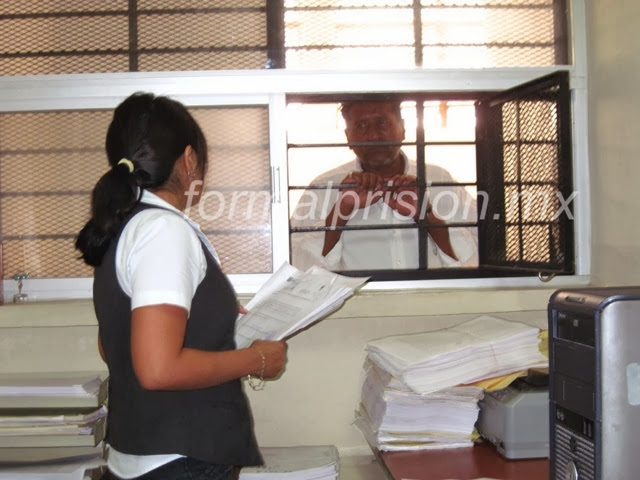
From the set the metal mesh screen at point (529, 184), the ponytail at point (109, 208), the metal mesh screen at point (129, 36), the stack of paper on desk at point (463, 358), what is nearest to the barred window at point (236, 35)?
the metal mesh screen at point (129, 36)

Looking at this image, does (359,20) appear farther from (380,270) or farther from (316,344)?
(316,344)

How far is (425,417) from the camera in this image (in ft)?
5.51

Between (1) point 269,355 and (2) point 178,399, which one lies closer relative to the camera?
(2) point 178,399

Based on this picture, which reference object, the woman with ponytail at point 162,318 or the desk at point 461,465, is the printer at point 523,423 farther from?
the woman with ponytail at point 162,318

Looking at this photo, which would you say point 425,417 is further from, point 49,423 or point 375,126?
point 375,126

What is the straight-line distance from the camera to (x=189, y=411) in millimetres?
1238

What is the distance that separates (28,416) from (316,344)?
810 mm

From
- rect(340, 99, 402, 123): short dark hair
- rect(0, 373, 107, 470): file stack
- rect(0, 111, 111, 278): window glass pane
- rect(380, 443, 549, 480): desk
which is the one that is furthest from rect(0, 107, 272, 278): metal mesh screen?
rect(380, 443, 549, 480): desk

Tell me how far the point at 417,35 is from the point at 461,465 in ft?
4.42

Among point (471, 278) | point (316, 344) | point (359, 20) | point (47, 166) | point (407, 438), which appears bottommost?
point (407, 438)

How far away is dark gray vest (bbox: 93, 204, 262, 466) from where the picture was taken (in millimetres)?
1226

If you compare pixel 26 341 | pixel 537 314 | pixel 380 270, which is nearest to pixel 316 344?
pixel 380 270

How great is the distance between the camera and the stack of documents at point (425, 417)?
1.67 metres

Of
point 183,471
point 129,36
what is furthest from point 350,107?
point 183,471
